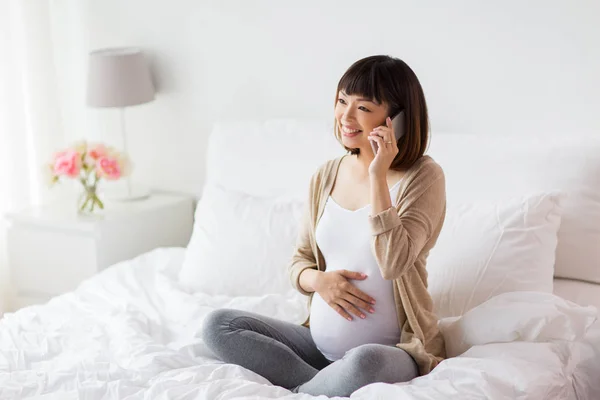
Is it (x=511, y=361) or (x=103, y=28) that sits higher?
(x=103, y=28)

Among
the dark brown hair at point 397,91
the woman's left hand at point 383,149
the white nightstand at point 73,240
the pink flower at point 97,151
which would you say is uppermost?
the dark brown hair at point 397,91

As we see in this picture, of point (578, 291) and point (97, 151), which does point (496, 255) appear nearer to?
point (578, 291)

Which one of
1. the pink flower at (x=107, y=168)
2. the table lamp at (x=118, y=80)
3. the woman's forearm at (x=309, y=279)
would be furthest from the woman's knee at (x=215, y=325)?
the table lamp at (x=118, y=80)

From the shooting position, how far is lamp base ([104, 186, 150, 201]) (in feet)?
11.1

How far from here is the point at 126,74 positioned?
10.6 feet

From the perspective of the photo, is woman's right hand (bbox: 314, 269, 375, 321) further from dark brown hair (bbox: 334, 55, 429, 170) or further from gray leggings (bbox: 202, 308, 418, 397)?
dark brown hair (bbox: 334, 55, 429, 170)

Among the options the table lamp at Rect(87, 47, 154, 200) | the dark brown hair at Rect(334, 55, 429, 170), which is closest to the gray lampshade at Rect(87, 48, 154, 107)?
the table lamp at Rect(87, 47, 154, 200)

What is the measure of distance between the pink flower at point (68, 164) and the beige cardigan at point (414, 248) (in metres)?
1.51

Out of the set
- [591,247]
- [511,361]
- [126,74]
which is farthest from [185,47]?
[511,361]

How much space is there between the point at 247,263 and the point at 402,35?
2.89 ft

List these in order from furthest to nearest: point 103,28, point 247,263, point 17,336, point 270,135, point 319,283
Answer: point 103,28 → point 270,135 → point 247,263 → point 17,336 → point 319,283

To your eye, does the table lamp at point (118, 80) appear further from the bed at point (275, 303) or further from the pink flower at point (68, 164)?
the bed at point (275, 303)

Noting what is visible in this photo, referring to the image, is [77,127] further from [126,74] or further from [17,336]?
[17,336]

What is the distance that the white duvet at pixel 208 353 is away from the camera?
1853mm
